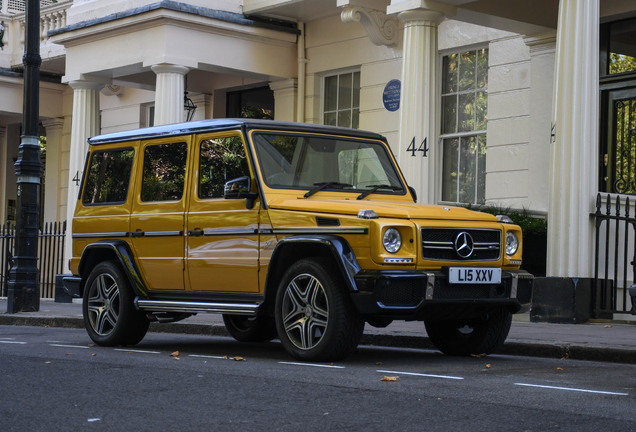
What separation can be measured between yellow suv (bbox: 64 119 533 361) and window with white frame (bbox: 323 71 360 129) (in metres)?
8.21

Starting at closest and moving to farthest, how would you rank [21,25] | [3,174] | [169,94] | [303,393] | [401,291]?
[303,393] → [401,291] → [169,94] → [21,25] → [3,174]

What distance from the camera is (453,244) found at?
24.8 ft

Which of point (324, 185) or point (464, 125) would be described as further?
point (464, 125)

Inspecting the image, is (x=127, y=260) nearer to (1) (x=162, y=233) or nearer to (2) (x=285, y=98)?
(1) (x=162, y=233)

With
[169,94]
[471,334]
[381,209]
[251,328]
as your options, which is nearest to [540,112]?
[169,94]

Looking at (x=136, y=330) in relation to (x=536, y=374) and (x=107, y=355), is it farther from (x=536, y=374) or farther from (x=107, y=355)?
(x=536, y=374)

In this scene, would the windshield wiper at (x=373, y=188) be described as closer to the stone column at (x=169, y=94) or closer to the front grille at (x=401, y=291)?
the front grille at (x=401, y=291)

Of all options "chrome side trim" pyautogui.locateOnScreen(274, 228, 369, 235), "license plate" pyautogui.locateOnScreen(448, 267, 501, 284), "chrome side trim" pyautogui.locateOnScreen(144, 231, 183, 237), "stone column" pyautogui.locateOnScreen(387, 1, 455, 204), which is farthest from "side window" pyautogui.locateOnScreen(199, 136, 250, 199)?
"stone column" pyautogui.locateOnScreen(387, 1, 455, 204)

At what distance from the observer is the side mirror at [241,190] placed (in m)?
8.12

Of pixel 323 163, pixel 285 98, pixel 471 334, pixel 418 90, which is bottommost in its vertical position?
pixel 471 334

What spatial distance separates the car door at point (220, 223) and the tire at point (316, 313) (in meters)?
0.51

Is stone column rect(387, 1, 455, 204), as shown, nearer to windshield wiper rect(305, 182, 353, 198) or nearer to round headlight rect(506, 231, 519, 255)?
windshield wiper rect(305, 182, 353, 198)

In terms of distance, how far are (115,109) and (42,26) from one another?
2381mm

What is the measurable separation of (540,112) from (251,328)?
6.62 meters
